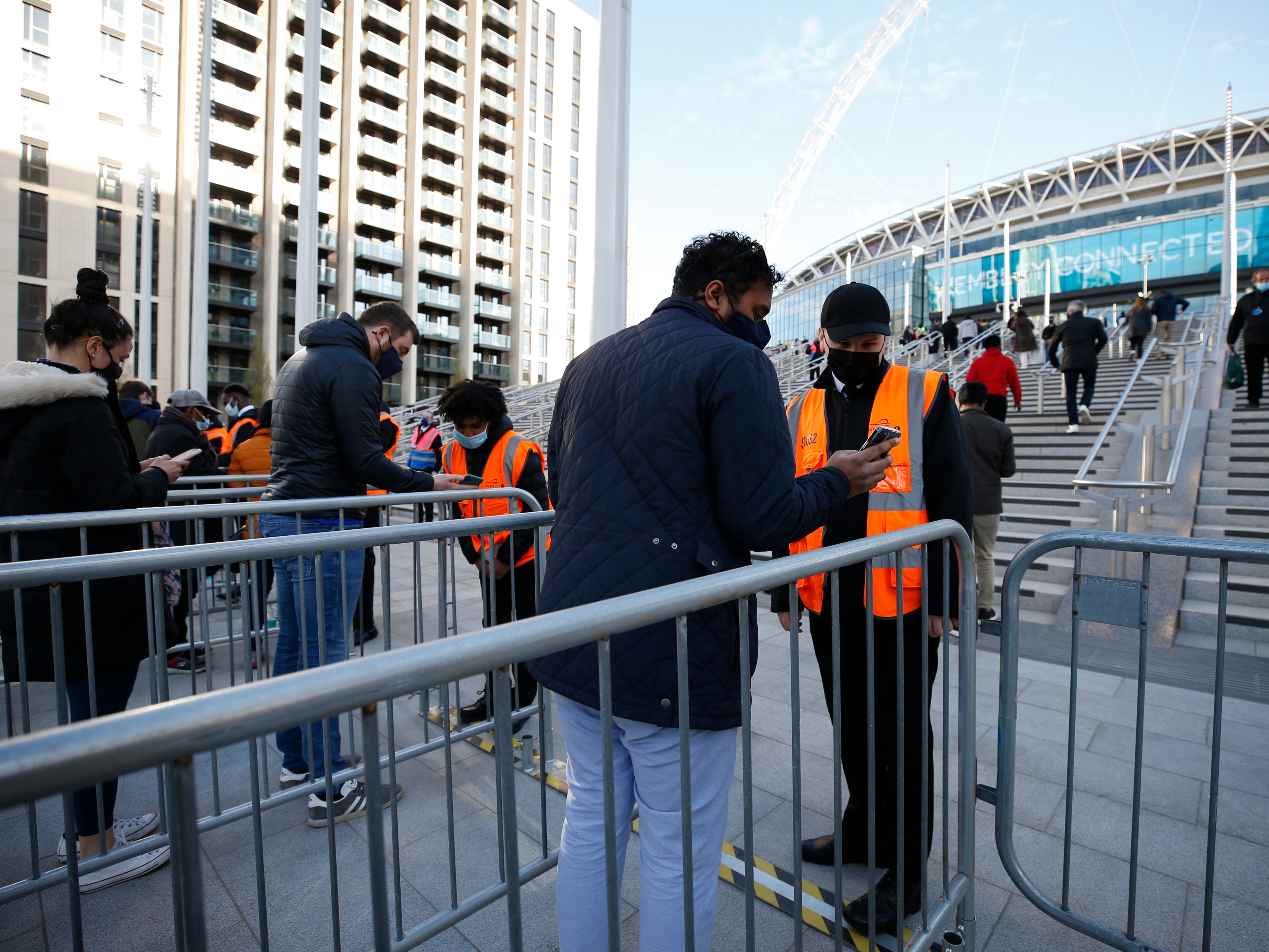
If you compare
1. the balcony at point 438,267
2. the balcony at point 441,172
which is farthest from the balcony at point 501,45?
the balcony at point 438,267

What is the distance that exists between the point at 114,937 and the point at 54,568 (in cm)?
128

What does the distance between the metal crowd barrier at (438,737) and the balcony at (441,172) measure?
2241 inches

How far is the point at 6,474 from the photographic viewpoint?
2.56m

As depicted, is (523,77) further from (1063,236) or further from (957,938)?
(957,938)

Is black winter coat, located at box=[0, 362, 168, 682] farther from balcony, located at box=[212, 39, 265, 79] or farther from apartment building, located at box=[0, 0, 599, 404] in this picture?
balcony, located at box=[212, 39, 265, 79]

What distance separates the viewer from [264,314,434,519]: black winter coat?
306cm

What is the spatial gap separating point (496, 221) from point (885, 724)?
61.0 m

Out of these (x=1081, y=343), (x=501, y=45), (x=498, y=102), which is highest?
(x=501, y=45)

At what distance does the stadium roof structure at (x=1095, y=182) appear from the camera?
149ft

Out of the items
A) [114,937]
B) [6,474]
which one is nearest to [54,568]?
[6,474]

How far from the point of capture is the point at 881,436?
200 centimetres

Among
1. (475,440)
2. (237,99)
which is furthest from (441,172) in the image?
(475,440)

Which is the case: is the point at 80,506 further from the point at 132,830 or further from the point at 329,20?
the point at 329,20

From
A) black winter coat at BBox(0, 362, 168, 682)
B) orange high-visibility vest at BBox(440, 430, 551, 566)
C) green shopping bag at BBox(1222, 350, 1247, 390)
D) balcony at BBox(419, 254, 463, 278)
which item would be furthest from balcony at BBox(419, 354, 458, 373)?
black winter coat at BBox(0, 362, 168, 682)
